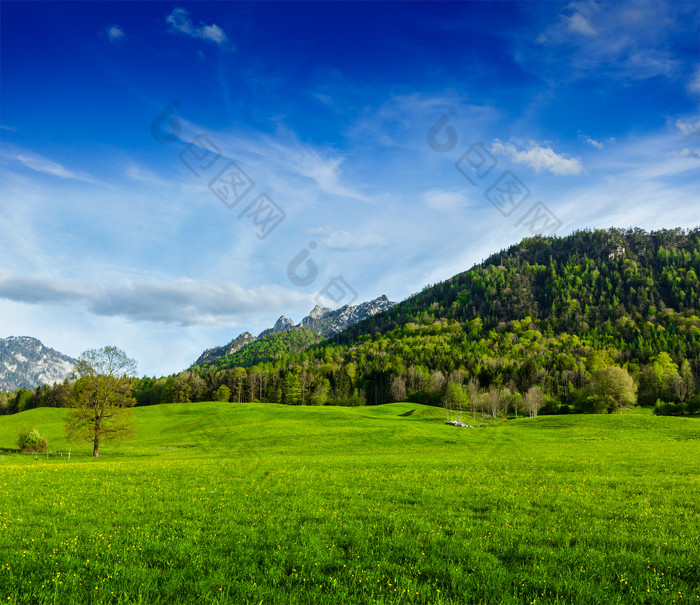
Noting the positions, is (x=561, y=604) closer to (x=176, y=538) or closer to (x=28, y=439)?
(x=176, y=538)

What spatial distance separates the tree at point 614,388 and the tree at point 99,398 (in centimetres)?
11276

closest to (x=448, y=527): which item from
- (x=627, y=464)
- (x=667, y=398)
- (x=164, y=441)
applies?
(x=627, y=464)

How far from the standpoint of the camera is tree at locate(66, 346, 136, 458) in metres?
54.6

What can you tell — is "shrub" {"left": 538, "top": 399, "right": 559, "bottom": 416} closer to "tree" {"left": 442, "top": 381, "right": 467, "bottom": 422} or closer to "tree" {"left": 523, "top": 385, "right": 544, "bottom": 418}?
"tree" {"left": 523, "top": 385, "right": 544, "bottom": 418}

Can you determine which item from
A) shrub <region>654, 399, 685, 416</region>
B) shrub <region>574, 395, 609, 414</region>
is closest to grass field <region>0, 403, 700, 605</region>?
shrub <region>574, 395, 609, 414</region>

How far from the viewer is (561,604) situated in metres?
8.28

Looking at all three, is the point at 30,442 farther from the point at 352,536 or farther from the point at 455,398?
the point at 455,398

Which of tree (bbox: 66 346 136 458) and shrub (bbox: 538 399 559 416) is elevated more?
tree (bbox: 66 346 136 458)

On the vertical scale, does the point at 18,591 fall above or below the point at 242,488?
above

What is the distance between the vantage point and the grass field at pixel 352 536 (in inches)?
345

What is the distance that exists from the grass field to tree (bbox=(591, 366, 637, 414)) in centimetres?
9017

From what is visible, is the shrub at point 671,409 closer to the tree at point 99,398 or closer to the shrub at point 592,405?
the shrub at point 592,405

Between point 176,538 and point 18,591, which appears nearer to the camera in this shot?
point 18,591

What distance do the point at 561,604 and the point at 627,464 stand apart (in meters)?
28.5
